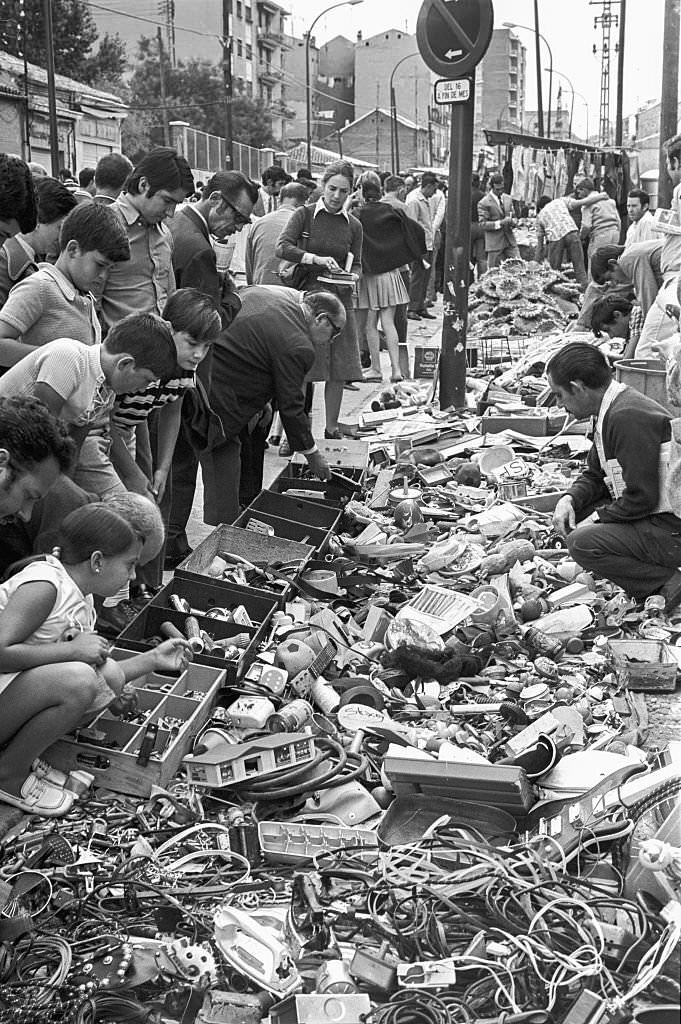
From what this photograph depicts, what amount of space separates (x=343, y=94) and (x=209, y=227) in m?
104

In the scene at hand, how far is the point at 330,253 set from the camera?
32.6ft

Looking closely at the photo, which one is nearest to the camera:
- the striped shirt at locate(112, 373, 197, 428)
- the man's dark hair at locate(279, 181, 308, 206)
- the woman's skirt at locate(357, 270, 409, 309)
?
the striped shirt at locate(112, 373, 197, 428)

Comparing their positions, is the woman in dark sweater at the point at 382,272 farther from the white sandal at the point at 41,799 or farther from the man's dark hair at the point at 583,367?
the white sandal at the point at 41,799

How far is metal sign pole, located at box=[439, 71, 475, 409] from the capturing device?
35.1ft

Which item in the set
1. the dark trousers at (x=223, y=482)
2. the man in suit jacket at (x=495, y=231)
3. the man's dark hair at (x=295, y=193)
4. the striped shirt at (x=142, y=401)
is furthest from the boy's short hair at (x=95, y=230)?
the man in suit jacket at (x=495, y=231)

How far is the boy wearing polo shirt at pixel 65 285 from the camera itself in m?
4.81

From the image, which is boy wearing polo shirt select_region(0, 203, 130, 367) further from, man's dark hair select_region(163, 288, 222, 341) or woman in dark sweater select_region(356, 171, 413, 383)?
woman in dark sweater select_region(356, 171, 413, 383)

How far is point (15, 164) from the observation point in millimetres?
4711

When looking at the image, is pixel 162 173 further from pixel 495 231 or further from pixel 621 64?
pixel 621 64

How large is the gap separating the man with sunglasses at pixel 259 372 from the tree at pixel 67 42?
114 ft

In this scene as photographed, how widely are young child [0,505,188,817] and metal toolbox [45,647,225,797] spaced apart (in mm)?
72

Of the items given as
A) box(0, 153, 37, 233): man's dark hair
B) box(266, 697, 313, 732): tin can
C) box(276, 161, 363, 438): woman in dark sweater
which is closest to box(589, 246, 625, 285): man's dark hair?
box(276, 161, 363, 438): woman in dark sweater

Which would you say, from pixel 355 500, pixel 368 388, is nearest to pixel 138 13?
pixel 368 388

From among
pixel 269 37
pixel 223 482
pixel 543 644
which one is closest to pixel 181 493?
pixel 223 482
